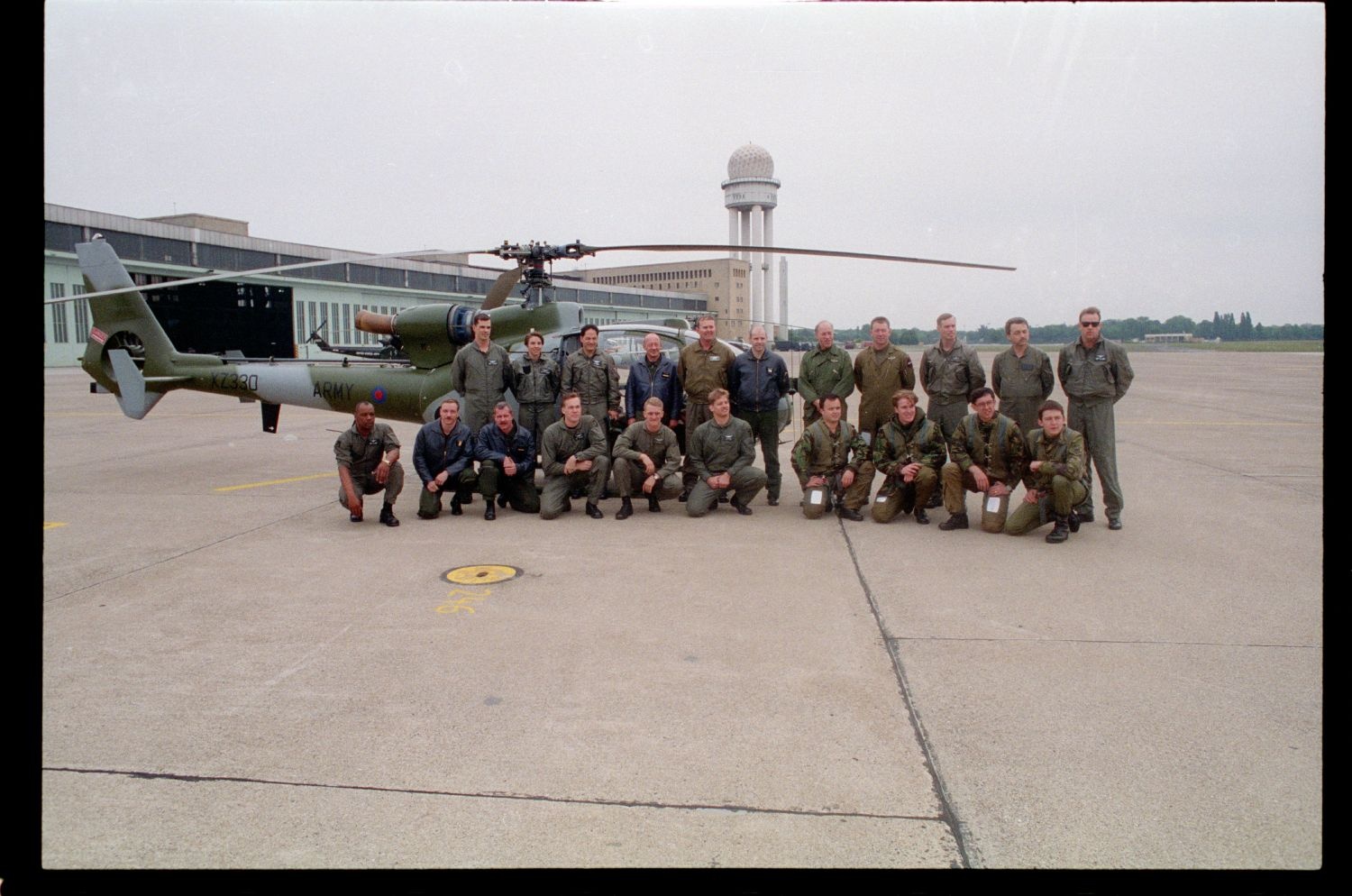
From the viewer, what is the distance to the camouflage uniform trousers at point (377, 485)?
6961 millimetres

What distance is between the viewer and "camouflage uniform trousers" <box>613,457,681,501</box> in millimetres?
7324

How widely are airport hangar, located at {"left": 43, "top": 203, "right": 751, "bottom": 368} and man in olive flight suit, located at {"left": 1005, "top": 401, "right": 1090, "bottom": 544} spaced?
9.00 ft

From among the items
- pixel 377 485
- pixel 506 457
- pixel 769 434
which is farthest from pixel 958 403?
pixel 377 485

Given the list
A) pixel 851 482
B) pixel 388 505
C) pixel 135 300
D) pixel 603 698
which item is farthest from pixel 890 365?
pixel 135 300

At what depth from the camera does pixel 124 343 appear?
10086 mm

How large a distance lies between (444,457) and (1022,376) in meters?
4.85

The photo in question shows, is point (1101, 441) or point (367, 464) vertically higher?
point (1101, 441)

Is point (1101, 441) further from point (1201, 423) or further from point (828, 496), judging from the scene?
point (1201, 423)

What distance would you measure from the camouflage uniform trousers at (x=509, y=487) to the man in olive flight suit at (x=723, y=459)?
134cm

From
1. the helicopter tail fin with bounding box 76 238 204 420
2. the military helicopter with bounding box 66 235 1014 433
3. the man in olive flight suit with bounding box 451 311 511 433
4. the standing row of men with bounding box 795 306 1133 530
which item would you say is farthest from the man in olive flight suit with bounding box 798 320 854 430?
the helicopter tail fin with bounding box 76 238 204 420

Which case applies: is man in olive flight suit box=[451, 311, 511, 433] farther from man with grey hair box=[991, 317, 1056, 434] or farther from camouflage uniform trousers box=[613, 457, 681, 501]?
man with grey hair box=[991, 317, 1056, 434]

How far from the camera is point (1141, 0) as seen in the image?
2.40 m

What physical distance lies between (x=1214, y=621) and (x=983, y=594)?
1110 millimetres

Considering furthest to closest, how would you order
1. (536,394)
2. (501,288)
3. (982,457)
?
(501,288) < (536,394) < (982,457)
